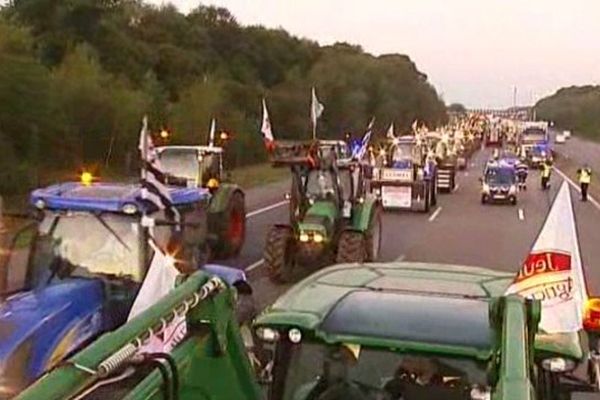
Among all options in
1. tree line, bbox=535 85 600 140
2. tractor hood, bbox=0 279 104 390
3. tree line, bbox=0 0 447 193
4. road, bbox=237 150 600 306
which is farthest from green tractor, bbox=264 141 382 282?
tree line, bbox=535 85 600 140

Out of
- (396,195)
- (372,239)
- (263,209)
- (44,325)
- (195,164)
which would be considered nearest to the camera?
(44,325)

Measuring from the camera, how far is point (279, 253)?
20391mm

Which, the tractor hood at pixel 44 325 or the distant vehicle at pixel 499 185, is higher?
the tractor hood at pixel 44 325

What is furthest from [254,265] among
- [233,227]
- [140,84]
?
[140,84]

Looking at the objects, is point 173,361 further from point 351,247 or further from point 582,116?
point 582,116

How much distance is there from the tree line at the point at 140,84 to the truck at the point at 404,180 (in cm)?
824

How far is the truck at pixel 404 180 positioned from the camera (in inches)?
1508

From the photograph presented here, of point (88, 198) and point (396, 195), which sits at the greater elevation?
point (88, 198)

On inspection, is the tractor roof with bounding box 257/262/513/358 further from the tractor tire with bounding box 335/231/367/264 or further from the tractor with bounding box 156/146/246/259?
the tractor tire with bounding box 335/231/367/264

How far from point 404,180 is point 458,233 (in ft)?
21.1

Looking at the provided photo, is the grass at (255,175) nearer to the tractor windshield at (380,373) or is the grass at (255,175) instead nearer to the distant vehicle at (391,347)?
the distant vehicle at (391,347)

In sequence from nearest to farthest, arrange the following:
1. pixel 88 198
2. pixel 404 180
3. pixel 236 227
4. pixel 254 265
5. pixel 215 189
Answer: pixel 88 198
pixel 236 227
pixel 254 265
pixel 215 189
pixel 404 180

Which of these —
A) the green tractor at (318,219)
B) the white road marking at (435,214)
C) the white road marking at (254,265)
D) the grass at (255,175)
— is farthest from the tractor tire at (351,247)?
the grass at (255,175)

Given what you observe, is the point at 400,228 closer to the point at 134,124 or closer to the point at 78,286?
the point at 134,124
